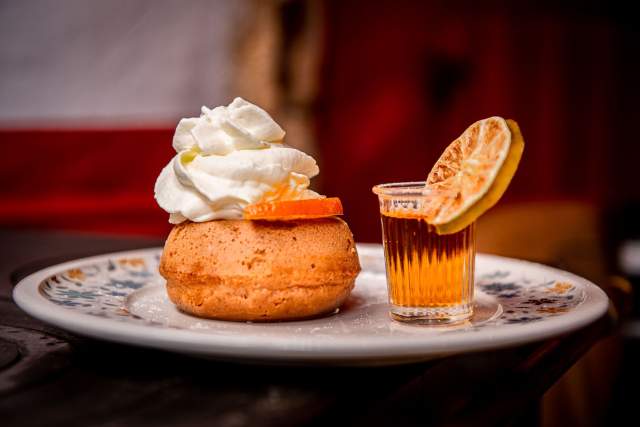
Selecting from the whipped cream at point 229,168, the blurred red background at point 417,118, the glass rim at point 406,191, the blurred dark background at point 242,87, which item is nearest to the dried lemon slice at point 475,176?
the glass rim at point 406,191

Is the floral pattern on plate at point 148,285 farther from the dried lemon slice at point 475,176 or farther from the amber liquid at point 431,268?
the dried lemon slice at point 475,176

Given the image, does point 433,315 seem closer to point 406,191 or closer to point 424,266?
point 424,266

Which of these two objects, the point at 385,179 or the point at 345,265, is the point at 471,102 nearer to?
the point at 385,179

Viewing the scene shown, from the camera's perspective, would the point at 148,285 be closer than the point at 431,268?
No

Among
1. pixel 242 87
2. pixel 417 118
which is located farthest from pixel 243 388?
pixel 417 118

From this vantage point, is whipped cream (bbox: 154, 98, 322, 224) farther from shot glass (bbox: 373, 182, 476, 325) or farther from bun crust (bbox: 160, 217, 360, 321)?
shot glass (bbox: 373, 182, 476, 325)

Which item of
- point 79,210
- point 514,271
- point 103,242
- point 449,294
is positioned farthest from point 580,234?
point 79,210

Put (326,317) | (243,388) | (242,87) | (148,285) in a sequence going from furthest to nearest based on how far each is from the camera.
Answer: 1. (242,87)
2. (148,285)
3. (326,317)
4. (243,388)
